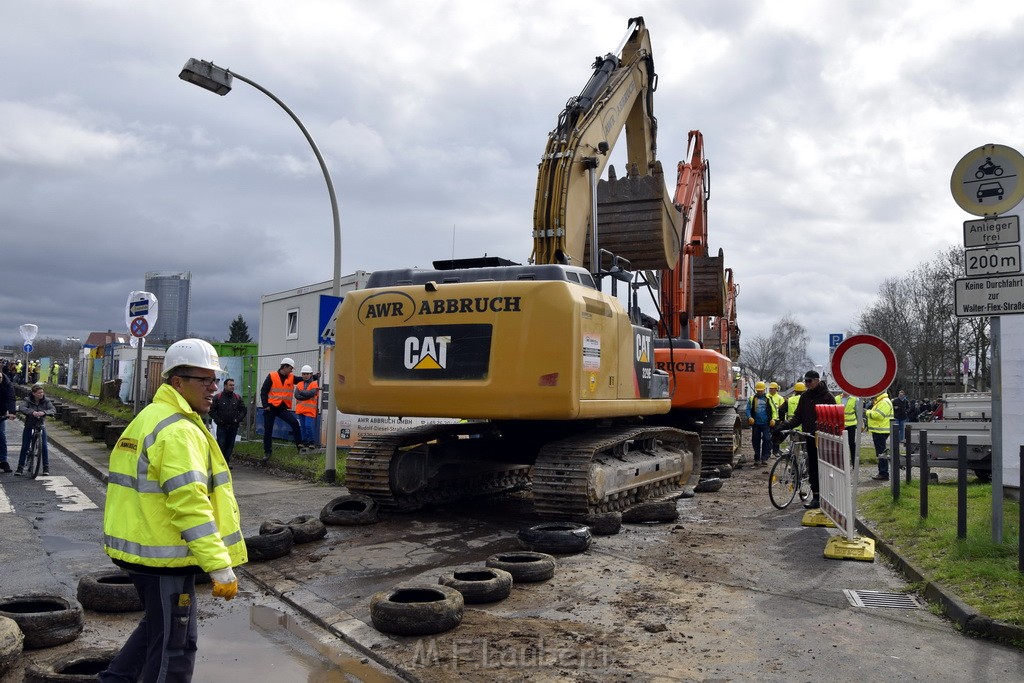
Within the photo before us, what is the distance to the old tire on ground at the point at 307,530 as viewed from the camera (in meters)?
8.38

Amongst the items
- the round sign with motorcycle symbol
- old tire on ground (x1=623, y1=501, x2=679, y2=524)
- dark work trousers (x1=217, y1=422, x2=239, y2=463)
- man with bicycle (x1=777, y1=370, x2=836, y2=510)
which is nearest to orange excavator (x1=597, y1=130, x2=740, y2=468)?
man with bicycle (x1=777, y1=370, x2=836, y2=510)

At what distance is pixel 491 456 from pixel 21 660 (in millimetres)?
→ 6691

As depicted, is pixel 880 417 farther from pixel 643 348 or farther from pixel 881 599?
pixel 881 599

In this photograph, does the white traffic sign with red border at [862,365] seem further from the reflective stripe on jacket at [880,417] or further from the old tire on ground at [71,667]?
the reflective stripe on jacket at [880,417]

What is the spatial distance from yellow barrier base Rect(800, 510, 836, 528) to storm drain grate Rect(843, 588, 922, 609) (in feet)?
10.7

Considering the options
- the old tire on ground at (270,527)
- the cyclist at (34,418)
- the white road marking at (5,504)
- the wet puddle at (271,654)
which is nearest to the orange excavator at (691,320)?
the old tire on ground at (270,527)

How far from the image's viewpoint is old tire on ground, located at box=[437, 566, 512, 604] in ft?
20.6

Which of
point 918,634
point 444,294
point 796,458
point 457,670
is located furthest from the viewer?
point 796,458

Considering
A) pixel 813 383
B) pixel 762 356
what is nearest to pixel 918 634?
pixel 813 383

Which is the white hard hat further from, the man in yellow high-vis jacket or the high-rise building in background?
the high-rise building in background

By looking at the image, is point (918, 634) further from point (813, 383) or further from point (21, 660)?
point (813, 383)

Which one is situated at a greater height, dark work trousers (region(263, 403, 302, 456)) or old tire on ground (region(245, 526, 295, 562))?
dark work trousers (region(263, 403, 302, 456))

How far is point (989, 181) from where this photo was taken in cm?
796

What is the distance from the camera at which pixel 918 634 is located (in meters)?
5.77
